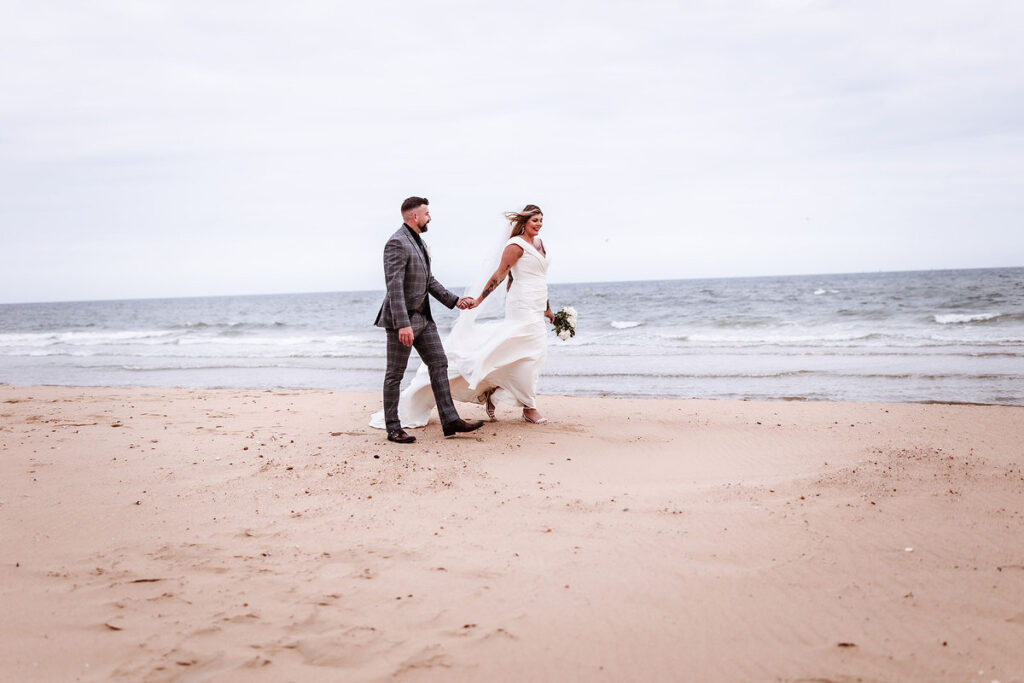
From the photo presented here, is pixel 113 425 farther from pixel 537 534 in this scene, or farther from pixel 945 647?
pixel 945 647

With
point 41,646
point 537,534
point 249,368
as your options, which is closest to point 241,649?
point 41,646

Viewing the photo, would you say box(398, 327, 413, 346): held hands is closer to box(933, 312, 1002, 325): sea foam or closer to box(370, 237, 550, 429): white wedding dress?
box(370, 237, 550, 429): white wedding dress

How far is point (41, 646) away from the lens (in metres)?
2.86

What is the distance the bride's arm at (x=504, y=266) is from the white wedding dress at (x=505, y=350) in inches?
2.2

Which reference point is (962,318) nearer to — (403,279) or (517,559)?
(403,279)

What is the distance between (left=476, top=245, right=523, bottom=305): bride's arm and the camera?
6.87m

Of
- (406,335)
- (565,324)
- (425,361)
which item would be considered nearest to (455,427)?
(425,361)

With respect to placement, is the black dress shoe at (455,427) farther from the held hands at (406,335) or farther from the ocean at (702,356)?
the ocean at (702,356)

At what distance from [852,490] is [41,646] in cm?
440

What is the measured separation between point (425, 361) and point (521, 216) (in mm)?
1719

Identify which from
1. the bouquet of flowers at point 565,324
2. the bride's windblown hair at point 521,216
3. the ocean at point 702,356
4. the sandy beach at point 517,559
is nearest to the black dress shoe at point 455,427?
the sandy beach at point 517,559

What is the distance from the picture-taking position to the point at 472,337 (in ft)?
23.1

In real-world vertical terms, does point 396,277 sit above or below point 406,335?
above

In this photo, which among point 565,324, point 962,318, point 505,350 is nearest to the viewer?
point 505,350
